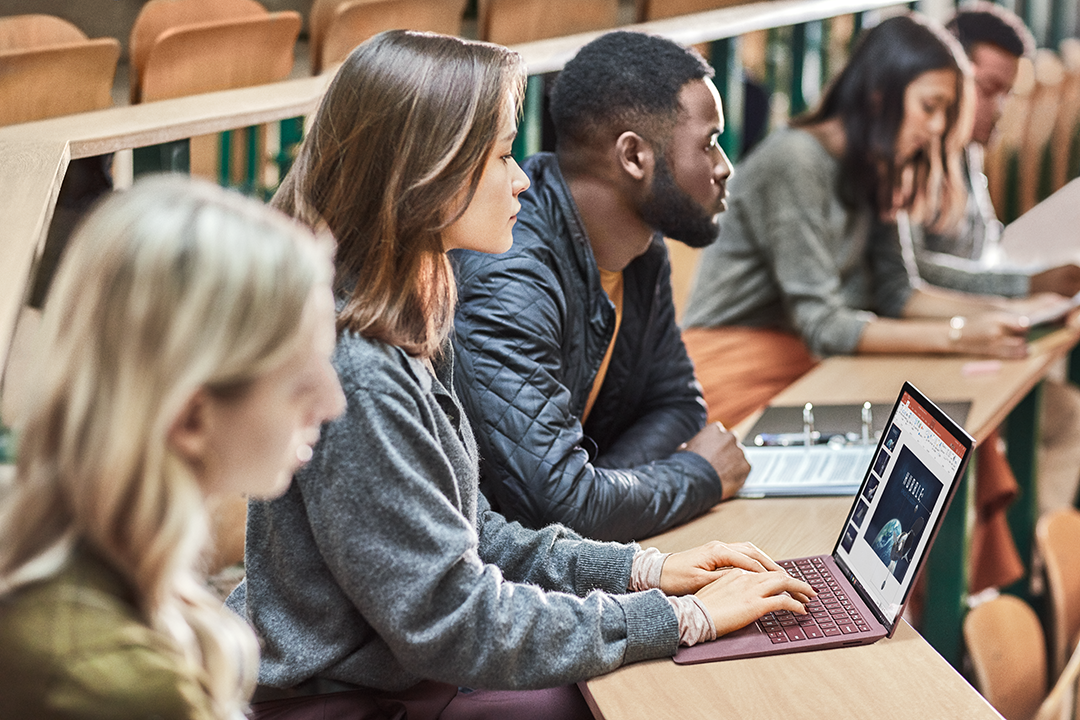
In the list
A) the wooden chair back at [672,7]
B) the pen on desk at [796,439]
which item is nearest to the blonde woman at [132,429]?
the pen on desk at [796,439]

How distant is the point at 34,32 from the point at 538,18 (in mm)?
1488

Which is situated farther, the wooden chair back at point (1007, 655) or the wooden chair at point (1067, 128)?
the wooden chair at point (1067, 128)

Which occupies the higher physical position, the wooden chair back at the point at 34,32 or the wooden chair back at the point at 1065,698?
the wooden chair back at the point at 34,32

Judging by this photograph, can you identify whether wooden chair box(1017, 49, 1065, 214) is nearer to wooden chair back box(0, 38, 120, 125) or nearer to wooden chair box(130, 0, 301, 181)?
wooden chair box(130, 0, 301, 181)

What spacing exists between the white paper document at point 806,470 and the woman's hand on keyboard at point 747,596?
439mm

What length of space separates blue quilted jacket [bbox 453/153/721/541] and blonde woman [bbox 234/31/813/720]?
18cm

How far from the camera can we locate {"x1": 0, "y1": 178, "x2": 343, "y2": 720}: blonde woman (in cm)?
77

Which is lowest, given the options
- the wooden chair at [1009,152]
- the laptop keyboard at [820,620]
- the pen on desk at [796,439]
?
the wooden chair at [1009,152]

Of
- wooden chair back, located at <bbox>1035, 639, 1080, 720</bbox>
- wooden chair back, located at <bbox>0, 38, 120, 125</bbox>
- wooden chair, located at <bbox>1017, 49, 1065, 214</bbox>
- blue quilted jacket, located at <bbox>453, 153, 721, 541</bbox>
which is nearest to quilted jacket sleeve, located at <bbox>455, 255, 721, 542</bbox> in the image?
blue quilted jacket, located at <bbox>453, 153, 721, 541</bbox>

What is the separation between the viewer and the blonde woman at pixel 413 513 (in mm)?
1232

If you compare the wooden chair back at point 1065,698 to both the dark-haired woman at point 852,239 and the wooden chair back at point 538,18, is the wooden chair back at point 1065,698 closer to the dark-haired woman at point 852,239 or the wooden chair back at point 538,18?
the dark-haired woman at point 852,239

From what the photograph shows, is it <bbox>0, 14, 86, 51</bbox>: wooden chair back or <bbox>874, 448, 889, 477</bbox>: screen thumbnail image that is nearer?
<bbox>874, 448, 889, 477</bbox>: screen thumbnail image

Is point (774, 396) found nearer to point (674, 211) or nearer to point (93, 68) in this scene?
point (674, 211)

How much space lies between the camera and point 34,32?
11.0 feet
